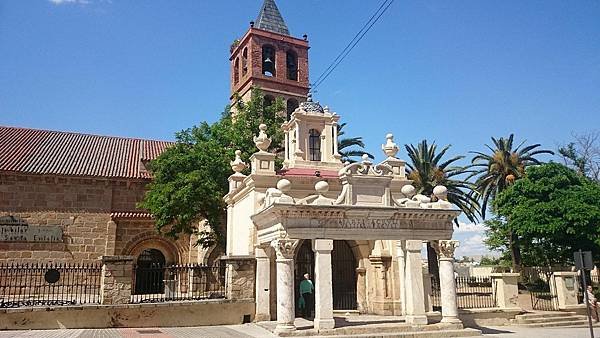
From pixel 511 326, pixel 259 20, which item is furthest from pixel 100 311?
pixel 259 20

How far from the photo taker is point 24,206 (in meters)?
24.8

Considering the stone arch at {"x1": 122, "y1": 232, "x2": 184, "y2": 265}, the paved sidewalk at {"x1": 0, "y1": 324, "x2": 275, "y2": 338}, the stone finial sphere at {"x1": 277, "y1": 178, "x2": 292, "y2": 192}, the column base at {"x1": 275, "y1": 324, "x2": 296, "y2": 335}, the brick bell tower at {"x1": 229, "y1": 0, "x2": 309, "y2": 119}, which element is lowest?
the paved sidewalk at {"x1": 0, "y1": 324, "x2": 275, "y2": 338}

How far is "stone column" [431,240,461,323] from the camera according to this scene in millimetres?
13297

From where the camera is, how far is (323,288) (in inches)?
481

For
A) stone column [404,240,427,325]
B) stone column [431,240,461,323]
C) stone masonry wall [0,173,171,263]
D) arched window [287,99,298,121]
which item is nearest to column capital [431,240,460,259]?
stone column [431,240,461,323]

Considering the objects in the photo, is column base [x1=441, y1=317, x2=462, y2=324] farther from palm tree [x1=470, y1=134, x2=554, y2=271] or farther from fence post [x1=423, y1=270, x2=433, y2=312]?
palm tree [x1=470, y1=134, x2=554, y2=271]

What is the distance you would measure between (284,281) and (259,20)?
3004cm

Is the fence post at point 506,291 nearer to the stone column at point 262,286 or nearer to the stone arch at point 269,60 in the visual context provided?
the stone column at point 262,286

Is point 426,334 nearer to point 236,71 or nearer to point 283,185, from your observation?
point 283,185

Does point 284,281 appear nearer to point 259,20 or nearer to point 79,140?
point 79,140

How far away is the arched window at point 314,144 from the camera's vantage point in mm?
18672

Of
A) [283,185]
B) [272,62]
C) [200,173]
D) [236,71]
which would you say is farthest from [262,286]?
[236,71]

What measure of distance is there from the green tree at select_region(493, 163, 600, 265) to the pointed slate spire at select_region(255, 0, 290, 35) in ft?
67.9

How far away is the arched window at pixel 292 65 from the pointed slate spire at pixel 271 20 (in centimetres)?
209
